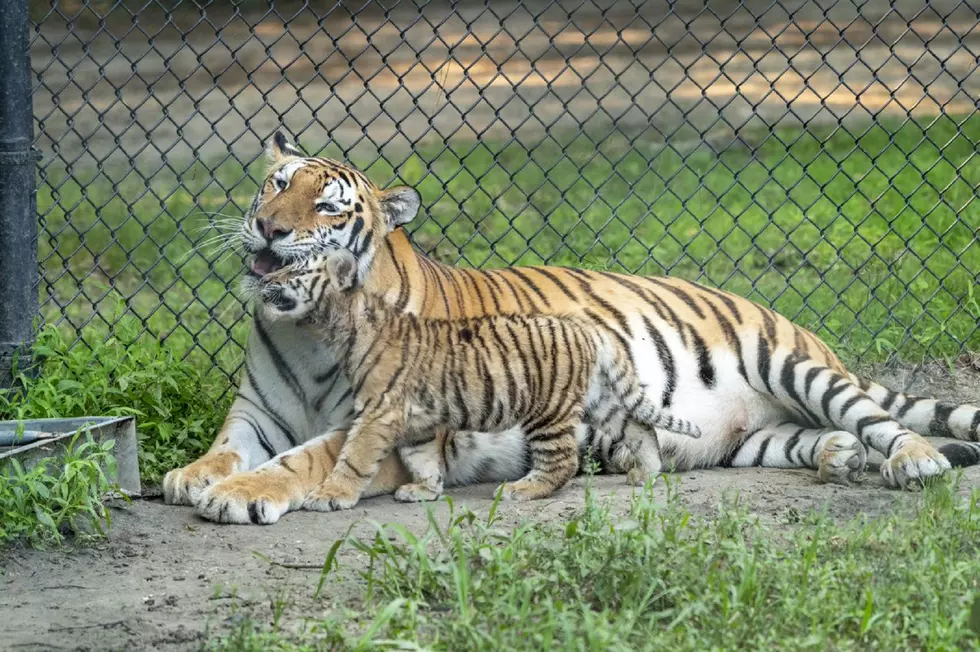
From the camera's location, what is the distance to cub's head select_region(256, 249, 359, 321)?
4.30m

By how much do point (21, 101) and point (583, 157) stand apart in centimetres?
636

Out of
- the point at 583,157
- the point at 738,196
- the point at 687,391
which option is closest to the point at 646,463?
the point at 687,391

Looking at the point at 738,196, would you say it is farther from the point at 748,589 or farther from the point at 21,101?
the point at 748,589

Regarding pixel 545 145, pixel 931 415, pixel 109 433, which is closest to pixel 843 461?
pixel 931 415

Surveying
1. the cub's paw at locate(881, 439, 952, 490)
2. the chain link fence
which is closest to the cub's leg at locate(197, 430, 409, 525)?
the cub's paw at locate(881, 439, 952, 490)

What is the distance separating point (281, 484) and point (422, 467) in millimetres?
484

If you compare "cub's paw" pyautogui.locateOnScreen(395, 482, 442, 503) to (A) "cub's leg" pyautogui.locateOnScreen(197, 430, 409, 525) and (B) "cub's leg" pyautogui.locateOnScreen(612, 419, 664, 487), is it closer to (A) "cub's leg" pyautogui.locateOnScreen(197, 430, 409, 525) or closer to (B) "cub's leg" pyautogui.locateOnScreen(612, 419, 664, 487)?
(A) "cub's leg" pyautogui.locateOnScreen(197, 430, 409, 525)

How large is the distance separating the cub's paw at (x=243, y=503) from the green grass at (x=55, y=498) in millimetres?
301

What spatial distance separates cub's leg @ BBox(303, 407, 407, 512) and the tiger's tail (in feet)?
5.97

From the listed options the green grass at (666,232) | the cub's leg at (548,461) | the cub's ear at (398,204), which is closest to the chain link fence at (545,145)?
the green grass at (666,232)

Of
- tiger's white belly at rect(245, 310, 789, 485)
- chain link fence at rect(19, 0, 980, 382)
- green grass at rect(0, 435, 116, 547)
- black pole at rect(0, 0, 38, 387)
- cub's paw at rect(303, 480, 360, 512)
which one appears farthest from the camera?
chain link fence at rect(19, 0, 980, 382)

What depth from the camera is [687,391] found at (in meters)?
4.91

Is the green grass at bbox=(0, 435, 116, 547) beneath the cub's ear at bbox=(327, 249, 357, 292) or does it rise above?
beneath

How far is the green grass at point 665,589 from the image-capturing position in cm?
291
